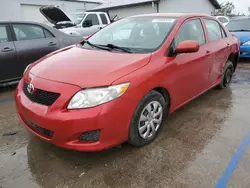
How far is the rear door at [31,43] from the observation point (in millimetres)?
4876

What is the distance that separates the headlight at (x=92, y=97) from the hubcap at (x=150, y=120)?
1.75ft

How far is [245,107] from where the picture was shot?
405 centimetres

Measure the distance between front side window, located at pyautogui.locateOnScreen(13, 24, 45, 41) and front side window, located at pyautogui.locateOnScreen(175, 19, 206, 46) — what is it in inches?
130

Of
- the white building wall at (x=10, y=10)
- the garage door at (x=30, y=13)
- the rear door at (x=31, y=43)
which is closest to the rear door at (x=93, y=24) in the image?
→ the rear door at (x=31, y=43)

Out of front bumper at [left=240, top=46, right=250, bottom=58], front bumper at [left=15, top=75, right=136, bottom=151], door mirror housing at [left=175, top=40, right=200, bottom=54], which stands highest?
door mirror housing at [left=175, top=40, right=200, bottom=54]

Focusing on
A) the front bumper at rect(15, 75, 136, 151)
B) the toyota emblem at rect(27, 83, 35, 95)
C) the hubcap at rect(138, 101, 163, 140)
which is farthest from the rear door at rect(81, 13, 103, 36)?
the front bumper at rect(15, 75, 136, 151)

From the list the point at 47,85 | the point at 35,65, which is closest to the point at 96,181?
the point at 47,85

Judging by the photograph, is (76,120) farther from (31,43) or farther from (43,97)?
(31,43)

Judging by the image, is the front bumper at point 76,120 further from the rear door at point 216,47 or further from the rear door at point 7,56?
the rear door at point 7,56

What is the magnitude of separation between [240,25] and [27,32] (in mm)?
7381

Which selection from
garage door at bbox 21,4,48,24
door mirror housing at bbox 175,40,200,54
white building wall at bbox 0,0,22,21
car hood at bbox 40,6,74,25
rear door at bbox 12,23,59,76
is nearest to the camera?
door mirror housing at bbox 175,40,200,54

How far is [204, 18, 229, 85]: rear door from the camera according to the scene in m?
4.02

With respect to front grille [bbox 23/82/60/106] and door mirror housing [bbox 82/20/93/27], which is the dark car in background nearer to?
front grille [bbox 23/82/60/106]

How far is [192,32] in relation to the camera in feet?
12.0
